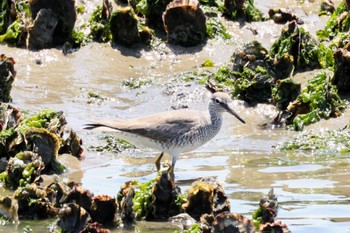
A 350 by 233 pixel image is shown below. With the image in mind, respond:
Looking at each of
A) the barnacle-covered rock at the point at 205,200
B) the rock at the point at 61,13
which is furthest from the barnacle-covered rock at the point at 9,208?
the rock at the point at 61,13

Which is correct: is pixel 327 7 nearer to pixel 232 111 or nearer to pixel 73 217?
pixel 232 111

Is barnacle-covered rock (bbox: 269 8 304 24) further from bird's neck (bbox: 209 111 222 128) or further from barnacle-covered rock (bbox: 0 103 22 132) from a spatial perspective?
barnacle-covered rock (bbox: 0 103 22 132)

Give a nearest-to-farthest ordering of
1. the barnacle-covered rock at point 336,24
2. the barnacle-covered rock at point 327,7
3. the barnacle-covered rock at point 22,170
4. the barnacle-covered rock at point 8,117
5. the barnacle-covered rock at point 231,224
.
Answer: the barnacle-covered rock at point 231,224
the barnacle-covered rock at point 22,170
the barnacle-covered rock at point 8,117
the barnacle-covered rock at point 336,24
the barnacle-covered rock at point 327,7

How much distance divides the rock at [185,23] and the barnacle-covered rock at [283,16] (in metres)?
1.18

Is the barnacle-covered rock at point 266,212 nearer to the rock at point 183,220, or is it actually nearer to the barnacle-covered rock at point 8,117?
the rock at point 183,220

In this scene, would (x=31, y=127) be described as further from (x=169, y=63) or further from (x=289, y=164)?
(x=169, y=63)

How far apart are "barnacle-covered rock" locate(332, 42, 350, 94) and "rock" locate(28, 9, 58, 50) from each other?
13.1 ft

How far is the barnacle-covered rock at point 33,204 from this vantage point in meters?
8.05

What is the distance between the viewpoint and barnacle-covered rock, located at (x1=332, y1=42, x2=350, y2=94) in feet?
38.7

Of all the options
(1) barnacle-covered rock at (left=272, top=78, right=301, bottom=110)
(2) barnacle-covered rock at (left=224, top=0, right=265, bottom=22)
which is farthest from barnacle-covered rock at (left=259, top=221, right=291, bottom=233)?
(2) barnacle-covered rock at (left=224, top=0, right=265, bottom=22)

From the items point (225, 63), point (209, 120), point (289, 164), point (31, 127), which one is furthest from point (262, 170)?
point (225, 63)

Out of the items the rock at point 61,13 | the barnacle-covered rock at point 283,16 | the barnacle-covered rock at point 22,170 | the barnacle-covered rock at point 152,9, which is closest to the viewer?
the barnacle-covered rock at point 22,170

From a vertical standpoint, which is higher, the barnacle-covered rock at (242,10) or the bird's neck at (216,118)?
the barnacle-covered rock at (242,10)

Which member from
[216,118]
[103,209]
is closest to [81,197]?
[103,209]
